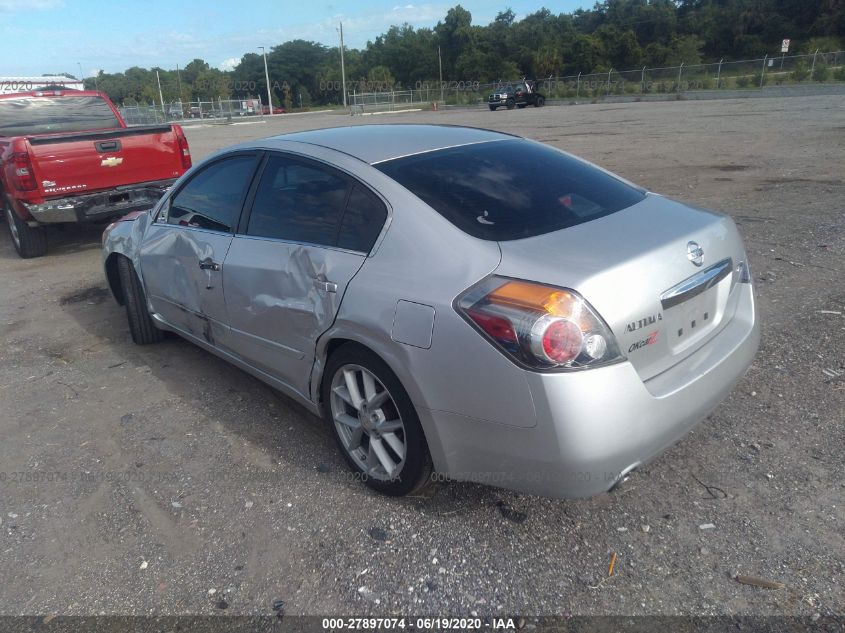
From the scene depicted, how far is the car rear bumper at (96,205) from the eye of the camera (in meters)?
7.44

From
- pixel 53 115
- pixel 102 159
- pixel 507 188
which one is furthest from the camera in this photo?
pixel 53 115

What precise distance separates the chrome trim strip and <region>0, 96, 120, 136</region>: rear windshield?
9586mm

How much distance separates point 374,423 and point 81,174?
20.6ft

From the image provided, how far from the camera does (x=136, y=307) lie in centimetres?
498

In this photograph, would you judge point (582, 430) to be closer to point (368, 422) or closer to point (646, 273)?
point (646, 273)

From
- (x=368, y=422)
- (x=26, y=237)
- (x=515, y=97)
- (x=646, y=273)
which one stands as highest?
(x=646, y=273)

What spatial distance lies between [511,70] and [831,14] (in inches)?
1242

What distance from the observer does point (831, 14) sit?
2176 inches

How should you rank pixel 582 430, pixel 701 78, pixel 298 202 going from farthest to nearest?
pixel 701 78 < pixel 298 202 < pixel 582 430

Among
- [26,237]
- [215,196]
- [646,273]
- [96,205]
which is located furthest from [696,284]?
[26,237]

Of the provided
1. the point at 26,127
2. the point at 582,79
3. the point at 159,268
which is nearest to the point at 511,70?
the point at 582,79

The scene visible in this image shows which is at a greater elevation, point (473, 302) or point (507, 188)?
point (507, 188)

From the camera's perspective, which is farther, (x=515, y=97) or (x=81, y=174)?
(x=515, y=97)

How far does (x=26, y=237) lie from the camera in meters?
8.08
